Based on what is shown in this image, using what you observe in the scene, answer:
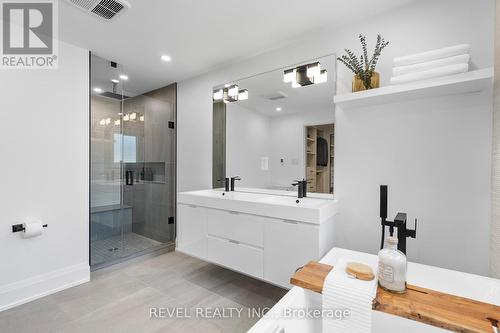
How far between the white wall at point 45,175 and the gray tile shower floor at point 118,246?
0.81 feet

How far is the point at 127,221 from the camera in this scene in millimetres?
3426

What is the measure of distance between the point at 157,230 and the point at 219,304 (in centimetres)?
200

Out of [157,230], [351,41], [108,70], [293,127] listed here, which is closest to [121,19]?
[108,70]

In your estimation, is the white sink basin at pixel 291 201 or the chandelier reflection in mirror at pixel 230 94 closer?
the white sink basin at pixel 291 201

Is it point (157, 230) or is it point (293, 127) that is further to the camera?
point (157, 230)

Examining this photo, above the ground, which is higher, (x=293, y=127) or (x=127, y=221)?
(x=293, y=127)

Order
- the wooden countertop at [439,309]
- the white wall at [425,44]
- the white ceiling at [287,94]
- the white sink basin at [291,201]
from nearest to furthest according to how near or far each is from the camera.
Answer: the wooden countertop at [439,309], the white wall at [425,44], the white sink basin at [291,201], the white ceiling at [287,94]

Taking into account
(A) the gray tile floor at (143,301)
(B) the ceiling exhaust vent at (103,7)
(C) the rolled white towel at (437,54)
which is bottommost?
(A) the gray tile floor at (143,301)

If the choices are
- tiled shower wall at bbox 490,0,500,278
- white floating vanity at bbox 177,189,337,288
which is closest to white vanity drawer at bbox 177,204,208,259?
white floating vanity at bbox 177,189,337,288

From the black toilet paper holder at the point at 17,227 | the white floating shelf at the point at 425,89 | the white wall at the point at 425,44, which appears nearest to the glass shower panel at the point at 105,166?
the black toilet paper holder at the point at 17,227

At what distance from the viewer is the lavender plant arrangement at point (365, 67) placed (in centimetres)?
182

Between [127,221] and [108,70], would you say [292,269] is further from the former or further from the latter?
[108,70]

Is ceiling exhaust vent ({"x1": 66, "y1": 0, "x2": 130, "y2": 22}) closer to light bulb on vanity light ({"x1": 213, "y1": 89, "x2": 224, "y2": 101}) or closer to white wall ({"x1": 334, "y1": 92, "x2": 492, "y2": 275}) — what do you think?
light bulb on vanity light ({"x1": 213, "y1": 89, "x2": 224, "y2": 101})

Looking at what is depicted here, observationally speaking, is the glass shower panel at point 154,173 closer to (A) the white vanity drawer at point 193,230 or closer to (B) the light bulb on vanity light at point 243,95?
(A) the white vanity drawer at point 193,230
